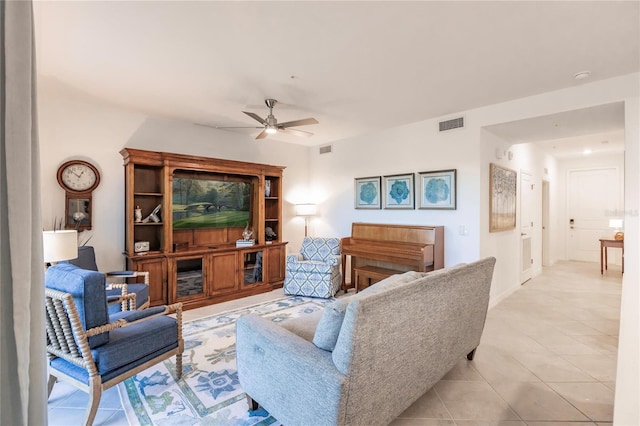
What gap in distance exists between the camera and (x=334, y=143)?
5664mm

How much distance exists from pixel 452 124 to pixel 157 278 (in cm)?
431

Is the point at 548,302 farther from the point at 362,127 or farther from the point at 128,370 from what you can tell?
the point at 128,370

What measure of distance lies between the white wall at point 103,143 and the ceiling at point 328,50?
0.98 ft

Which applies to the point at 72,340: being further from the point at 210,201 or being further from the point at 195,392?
the point at 210,201

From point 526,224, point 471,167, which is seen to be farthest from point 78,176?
point 526,224

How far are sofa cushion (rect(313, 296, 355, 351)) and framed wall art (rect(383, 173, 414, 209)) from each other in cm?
329

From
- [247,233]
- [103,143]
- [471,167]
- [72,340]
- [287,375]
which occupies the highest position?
[103,143]

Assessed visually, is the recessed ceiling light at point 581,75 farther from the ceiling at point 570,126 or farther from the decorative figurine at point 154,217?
the decorative figurine at point 154,217

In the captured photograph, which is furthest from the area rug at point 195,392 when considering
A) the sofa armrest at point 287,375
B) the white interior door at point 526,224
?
the white interior door at point 526,224

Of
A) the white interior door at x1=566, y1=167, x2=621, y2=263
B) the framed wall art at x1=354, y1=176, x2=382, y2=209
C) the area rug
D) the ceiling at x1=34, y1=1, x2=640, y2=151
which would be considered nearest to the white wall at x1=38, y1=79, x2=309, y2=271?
the ceiling at x1=34, y1=1, x2=640, y2=151

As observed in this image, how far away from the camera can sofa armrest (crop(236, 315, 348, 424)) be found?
1.39 metres

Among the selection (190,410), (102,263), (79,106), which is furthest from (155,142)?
(190,410)

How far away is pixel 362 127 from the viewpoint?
4750 millimetres

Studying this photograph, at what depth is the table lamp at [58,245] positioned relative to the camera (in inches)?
91.0
